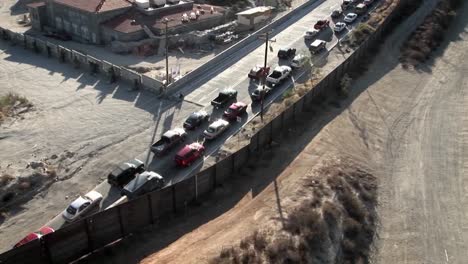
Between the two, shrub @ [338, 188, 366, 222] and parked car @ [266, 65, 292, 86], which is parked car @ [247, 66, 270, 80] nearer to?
parked car @ [266, 65, 292, 86]

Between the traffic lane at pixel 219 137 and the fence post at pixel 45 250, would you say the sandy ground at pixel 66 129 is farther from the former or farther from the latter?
the fence post at pixel 45 250

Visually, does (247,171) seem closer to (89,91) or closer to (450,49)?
(89,91)

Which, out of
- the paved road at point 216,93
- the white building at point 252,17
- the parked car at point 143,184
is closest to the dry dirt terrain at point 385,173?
the parked car at point 143,184

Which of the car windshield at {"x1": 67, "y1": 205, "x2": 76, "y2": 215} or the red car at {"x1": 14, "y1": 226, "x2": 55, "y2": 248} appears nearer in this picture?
the red car at {"x1": 14, "y1": 226, "x2": 55, "y2": 248}

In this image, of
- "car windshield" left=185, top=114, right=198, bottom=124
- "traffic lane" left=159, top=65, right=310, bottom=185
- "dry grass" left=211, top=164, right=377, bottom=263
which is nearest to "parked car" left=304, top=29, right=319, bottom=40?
"traffic lane" left=159, top=65, right=310, bottom=185

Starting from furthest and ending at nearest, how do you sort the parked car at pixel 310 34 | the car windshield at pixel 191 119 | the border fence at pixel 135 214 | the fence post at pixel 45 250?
1. the parked car at pixel 310 34
2. the car windshield at pixel 191 119
3. the border fence at pixel 135 214
4. the fence post at pixel 45 250

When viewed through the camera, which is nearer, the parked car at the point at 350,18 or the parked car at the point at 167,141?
the parked car at the point at 167,141
